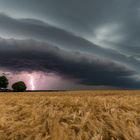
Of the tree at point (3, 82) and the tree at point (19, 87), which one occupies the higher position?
the tree at point (3, 82)

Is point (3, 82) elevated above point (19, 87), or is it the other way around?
point (3, 82)

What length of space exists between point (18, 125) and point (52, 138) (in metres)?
0.73

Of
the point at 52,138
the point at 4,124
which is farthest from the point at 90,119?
the point at 4,124

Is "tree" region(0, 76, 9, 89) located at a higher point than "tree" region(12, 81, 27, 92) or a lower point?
higher

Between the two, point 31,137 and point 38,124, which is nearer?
point 31,137

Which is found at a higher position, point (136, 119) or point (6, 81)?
point (6, 81)

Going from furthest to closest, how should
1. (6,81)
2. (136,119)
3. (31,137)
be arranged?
(6,81), (136,119), (31,137)

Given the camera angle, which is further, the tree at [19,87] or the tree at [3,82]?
the tree at [3,82]

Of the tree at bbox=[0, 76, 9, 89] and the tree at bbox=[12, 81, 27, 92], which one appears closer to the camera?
the tree at bbox=[12, 81, 27, 92]

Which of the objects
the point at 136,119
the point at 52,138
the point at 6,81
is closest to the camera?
the point at 52,138

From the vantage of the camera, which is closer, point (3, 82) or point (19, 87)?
point (19, 87)

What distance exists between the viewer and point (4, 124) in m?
3.74

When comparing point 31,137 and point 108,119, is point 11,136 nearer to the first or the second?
point 31,137

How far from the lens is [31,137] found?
315 cm
